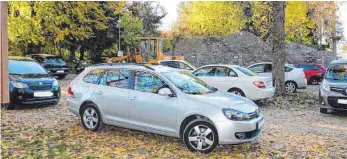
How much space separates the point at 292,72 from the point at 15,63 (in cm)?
1176

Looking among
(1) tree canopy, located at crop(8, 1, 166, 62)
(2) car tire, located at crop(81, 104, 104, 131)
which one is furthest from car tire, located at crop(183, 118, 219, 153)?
(1) tree canopy, located at crop(8, 1, 166, 62)

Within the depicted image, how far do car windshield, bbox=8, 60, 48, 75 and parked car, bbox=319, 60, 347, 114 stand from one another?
869 centimetres

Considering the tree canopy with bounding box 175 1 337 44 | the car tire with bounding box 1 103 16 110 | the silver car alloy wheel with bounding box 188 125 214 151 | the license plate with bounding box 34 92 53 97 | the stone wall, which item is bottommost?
the silver car alloy wheel with bounding box 188 125 214 151

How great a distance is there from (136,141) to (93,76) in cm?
184

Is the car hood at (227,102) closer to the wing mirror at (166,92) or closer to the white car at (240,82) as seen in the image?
the wing mirror at (166,92)

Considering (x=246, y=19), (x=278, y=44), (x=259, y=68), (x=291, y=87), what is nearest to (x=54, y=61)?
(x=259, y=68)

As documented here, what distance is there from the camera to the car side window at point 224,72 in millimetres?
11791

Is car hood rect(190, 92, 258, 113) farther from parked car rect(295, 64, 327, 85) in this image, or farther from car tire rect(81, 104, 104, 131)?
parked car rect(295, 64, 327, 85)

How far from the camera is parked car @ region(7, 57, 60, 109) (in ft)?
31.9

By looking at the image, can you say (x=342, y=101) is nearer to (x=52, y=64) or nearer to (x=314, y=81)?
(x=314, y=81)

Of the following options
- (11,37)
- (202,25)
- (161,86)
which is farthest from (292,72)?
(202,25)

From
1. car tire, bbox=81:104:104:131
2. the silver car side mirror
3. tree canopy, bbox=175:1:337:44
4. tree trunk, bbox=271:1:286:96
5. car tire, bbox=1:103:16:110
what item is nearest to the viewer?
the silver car side mirror

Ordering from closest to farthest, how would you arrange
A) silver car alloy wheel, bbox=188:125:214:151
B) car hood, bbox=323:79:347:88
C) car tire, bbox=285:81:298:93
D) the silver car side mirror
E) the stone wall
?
silver car alloy wheel, bbox=188:125:214:151 → the silver car side mirror → car hood, bbox=323:79:347:88 → car tire, bbox=285:81:298:93 → the stone wall

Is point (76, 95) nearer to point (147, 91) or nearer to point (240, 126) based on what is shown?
point (147, 91)
